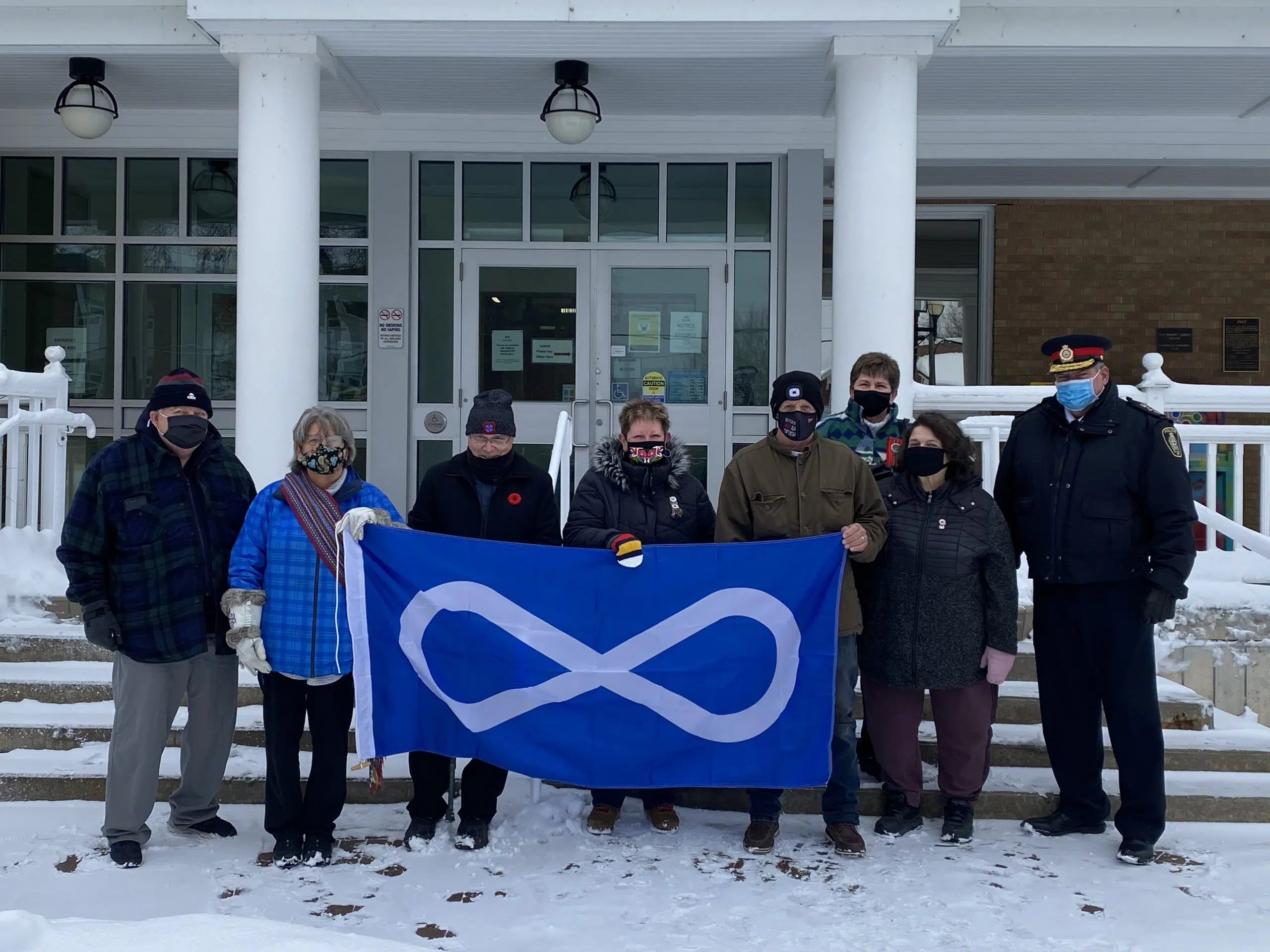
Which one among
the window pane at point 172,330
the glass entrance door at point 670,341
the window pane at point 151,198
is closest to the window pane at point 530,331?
the glass entrance door at point 670,341

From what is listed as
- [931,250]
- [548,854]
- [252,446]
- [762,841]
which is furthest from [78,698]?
[931,250]

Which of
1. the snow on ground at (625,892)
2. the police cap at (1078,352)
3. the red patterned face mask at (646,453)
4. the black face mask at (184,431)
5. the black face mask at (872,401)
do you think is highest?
the police cap at (1078,352)

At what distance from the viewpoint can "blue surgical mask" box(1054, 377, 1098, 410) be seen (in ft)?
14.9

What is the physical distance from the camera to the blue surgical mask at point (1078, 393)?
4555mm

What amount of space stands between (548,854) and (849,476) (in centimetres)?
182

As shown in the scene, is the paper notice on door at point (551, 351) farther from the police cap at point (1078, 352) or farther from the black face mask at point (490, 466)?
the police cap at point (1078, 352)

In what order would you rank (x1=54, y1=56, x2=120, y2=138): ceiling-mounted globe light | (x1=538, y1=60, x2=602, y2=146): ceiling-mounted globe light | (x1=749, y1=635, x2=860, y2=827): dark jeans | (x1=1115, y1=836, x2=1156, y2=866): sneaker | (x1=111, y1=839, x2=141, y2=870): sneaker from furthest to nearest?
(x1=54, y1=56, x2=120, y2=138): ceiling-mounted globe light
(x1=538, y1=60, x2=602, y2=146): ceiling-mounted globe light
(x1=749, y1=635, x2=860, y2=827): dark jeans
(x1=1115, y1=836, x2=1156, y2=866): sneaker
(x1=111, y1=839, x2=141, y2=870): sneaker

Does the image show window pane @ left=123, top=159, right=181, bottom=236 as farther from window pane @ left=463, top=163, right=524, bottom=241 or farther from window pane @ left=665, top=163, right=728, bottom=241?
window pane @ left=665, top=163, right=728, bottom=241

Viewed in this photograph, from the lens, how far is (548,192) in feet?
29.3

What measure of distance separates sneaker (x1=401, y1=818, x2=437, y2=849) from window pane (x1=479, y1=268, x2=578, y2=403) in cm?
474

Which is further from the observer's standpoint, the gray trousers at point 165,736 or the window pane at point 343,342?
the window pane at point 343,342

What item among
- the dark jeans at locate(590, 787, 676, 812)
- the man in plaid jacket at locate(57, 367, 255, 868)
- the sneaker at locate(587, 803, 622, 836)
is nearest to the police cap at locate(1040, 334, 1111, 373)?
the dark jeans at locate(590, 787, 676, 812)

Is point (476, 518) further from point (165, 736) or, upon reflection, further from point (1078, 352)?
point (1078, 352)

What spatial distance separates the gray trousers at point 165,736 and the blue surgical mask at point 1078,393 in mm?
3395
